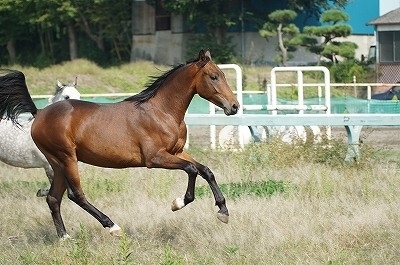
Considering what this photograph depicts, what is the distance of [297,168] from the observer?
12.6 metres

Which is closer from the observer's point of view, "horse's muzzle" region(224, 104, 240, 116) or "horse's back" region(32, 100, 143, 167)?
"horse's muzzle" region(224, 104, 240, 116)

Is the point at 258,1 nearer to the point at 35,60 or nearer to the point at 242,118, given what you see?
the point at 35,60

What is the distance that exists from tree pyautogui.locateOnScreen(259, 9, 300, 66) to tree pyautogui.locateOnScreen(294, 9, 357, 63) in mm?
635

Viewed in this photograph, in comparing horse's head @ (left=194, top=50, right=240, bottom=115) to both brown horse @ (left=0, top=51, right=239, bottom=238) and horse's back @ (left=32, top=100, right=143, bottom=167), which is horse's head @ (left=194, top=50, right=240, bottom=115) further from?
horse's back @ (left=32, top=100, right=143, bottom=167)

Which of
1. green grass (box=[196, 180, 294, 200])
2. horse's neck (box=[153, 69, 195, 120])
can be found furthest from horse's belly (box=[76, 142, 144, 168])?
green grass (box=[196, 180, 294, 200])

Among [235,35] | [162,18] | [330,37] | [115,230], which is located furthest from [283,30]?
[115,230]

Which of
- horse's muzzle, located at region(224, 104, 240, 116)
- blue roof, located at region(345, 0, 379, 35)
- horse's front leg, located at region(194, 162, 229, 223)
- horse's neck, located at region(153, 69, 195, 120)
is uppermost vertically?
blue roof, located at region(345, 0, 379, 35)

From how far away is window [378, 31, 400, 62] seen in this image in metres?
37.5

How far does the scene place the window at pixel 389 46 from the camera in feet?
123

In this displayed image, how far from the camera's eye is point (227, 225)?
9.17 m

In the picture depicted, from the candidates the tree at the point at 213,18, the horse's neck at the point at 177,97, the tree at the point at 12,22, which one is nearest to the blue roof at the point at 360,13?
the tree at the point at 213,18

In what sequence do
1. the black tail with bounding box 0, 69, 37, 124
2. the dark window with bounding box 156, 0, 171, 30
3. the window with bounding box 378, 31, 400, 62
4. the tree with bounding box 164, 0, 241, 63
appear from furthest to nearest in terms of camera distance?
the dark window with bounding box 156, 0, 171, 30, the tree with bounding box 164, 0, 241, 63, the window with bounding box 378, 31, 400, 62, the black tail with bounding box 0, 69, 37, 124

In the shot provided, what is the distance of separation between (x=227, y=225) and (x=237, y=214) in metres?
0.39

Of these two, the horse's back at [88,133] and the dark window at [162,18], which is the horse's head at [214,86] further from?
the dark window at [162,18]
